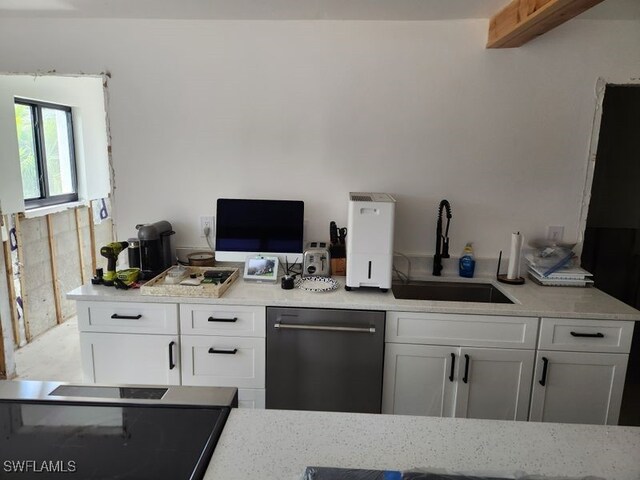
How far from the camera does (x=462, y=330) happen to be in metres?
2.00

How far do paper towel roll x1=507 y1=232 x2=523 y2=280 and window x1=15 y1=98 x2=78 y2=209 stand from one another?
3.53m

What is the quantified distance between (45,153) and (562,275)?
4.00 metres

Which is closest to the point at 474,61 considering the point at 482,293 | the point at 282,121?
the point at 282,121

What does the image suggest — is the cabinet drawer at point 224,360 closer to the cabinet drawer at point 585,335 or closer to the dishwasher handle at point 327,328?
the dishwasher handle at point 327,328

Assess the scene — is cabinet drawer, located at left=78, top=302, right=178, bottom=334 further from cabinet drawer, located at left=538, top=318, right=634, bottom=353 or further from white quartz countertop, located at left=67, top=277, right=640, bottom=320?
cabinet drawer, located at left=538, top=318, right=634, bottom=353

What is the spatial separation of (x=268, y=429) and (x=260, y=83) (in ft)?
6.35

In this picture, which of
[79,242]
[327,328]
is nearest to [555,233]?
[327,328]

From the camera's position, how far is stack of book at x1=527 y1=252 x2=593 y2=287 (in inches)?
90.7

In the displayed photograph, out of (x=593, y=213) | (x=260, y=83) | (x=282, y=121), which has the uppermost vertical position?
(x=260, y=83)

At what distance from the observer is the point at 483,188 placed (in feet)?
7.97

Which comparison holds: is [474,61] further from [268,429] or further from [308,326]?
[268,429]

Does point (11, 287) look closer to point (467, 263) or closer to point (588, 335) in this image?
point (467, 263)

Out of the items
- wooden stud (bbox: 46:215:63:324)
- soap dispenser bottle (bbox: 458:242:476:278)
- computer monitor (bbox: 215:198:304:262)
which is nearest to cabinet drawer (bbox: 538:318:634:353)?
soap dispenser bottle (bbox: 458:242:476:278)

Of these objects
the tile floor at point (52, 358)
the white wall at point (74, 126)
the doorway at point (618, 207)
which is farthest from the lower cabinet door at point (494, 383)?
the white wall at point (74, 126)
